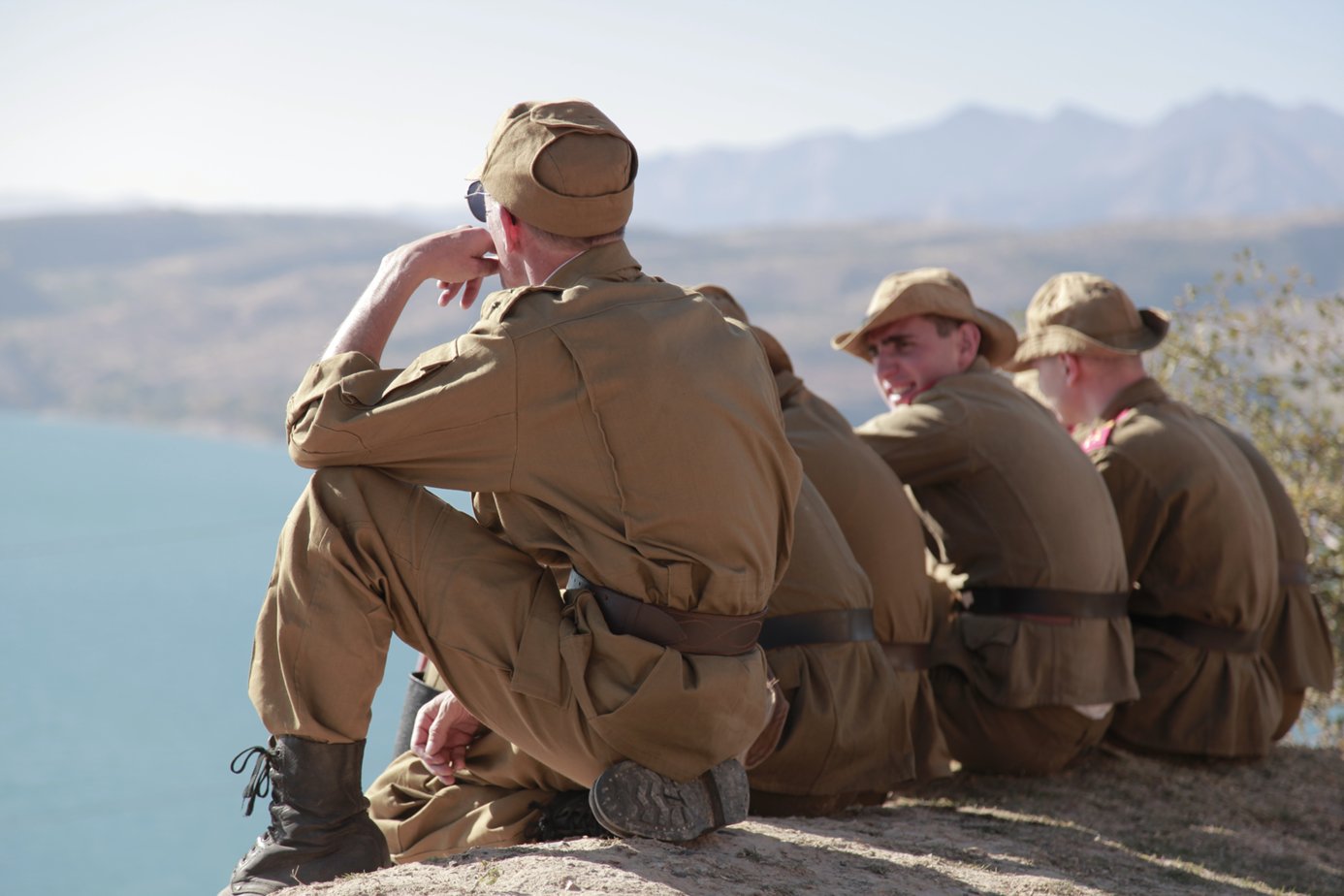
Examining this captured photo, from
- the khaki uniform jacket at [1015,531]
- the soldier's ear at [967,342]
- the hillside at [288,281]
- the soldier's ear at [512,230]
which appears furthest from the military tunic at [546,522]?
the hillside at [288,281]

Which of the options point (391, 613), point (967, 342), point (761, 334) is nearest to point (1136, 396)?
point (967, 342)

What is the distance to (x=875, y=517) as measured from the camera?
382 centimetres

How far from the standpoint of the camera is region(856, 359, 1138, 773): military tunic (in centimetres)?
408

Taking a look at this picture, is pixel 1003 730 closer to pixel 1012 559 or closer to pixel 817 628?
pixel 1012 559

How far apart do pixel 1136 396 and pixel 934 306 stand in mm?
874

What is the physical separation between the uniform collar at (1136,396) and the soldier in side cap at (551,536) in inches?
97.2

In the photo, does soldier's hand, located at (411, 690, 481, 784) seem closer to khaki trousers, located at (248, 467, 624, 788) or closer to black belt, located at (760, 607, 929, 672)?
khaki trousers, located at (248, 467, 624, 788)

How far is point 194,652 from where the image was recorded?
1119 inches

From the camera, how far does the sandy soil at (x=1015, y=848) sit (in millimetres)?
2508

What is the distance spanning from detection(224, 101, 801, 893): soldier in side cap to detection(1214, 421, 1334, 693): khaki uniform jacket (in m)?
3.12

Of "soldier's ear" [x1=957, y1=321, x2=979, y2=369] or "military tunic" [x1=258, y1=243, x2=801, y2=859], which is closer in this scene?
"military tunic" [x1=258, y1=243, x2=801, y2=859]

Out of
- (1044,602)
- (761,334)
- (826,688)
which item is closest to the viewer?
(826,688)

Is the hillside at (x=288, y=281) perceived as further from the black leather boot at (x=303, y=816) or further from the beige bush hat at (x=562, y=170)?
the black leather boot at (x=303, y=816)

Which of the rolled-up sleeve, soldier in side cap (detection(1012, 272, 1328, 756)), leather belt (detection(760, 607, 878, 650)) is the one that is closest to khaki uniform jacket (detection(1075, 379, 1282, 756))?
soldier in side cap (detection(1012, 272, 1328, 756))
